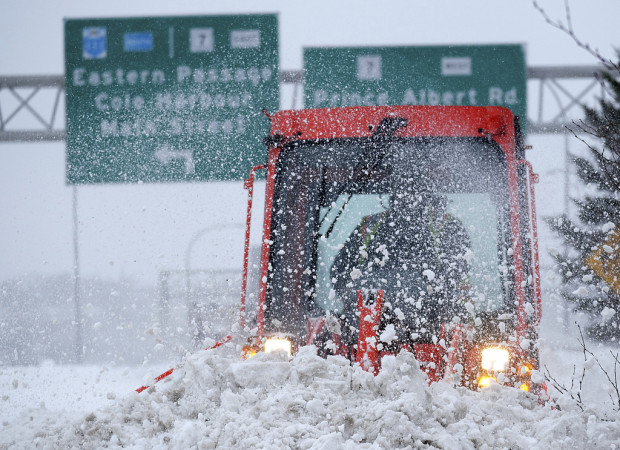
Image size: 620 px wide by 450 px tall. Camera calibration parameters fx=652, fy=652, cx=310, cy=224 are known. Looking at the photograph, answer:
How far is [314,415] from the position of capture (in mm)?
2877

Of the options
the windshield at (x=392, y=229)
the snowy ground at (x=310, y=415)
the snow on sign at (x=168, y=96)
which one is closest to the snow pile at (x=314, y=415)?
the snowy ground at (x=310, y=415)

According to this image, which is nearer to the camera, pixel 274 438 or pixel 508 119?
pixel 274 438

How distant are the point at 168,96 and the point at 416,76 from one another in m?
3.58

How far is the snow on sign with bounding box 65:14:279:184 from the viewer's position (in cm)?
909

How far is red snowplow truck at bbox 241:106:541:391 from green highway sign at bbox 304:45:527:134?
503 cm

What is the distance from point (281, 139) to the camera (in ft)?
14.3

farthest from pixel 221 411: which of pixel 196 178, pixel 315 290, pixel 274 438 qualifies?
pixel 196 178

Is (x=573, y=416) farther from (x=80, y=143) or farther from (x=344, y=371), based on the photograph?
(x=80, y=143)

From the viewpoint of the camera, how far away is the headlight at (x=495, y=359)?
358 cm

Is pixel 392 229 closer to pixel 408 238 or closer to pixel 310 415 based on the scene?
pixel 408 238

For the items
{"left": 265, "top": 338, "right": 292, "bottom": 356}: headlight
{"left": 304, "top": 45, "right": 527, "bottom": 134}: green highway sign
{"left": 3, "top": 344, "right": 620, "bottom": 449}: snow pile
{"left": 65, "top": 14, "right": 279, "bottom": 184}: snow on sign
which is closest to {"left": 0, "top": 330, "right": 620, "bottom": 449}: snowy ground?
{"left": 3, "top": 344, "right": 620, "bottom": 449}: snow pile

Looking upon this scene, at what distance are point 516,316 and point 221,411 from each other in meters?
1.90

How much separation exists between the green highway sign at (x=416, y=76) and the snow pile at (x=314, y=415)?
257 inches

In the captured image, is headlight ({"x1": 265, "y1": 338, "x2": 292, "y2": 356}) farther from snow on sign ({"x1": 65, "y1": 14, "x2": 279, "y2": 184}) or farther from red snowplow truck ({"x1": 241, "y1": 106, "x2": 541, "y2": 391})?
snow on sign ({"x1": 65, "y1": 14, "x2": 279, "y2": 184})
